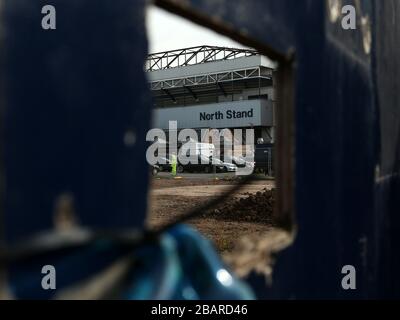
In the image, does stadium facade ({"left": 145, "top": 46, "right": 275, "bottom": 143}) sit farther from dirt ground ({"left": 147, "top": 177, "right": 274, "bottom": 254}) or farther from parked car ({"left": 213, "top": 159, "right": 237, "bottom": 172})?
dirt ground ({"left": 147, "top": 177, "right": 274, "bottom": 254})

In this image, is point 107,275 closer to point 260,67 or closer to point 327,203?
point 327,203

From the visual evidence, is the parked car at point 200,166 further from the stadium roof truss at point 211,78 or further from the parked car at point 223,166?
the stadium roof truss at point 211,78

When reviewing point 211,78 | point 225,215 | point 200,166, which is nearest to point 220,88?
point 211,78

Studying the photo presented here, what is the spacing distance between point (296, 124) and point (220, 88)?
32.5 meters

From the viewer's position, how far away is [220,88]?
34469mm

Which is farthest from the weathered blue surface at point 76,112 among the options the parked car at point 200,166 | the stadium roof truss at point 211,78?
the stadium roof truss at point 211,78

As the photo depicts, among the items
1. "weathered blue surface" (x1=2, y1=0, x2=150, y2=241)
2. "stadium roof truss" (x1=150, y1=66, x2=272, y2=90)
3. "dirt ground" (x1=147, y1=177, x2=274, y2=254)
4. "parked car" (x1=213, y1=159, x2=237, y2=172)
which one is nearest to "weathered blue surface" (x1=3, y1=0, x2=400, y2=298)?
"weathered blue surface" (x1=2, y1=0, x2=150, y2=241)

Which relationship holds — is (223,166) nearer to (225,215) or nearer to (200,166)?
(200,166)

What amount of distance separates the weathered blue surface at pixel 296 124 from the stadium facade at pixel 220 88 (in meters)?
26.6

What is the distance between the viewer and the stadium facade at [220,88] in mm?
31109

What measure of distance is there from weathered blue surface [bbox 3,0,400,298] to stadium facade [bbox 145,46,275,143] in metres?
26.6

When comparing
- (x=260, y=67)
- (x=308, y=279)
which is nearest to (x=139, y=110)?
(x=308, y=279)

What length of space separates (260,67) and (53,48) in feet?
101

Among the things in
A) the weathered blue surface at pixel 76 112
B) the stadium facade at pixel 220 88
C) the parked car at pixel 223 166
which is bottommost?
the parked car at pixel 223 166
